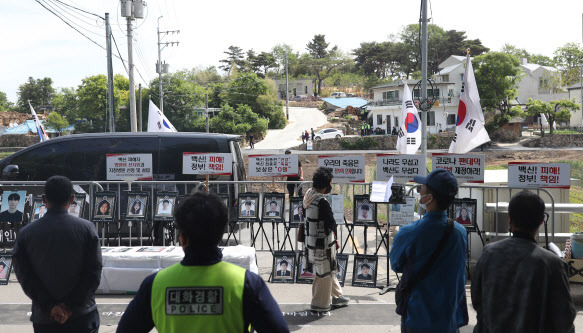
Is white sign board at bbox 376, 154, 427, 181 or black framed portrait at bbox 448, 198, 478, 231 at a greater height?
white sign board at bbox 376, 154, 427, 181

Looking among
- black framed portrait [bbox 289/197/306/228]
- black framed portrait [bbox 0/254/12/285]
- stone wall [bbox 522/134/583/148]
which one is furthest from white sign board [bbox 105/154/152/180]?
stone wall [bbox 522/134/583/148]

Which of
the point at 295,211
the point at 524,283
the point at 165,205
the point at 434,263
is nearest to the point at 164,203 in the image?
the point at 165,205

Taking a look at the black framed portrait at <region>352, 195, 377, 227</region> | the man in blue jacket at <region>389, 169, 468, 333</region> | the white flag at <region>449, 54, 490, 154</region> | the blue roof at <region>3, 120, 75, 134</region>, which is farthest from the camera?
the blue roof at <region>3, 120, 75, 134</region>

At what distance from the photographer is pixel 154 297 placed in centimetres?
239

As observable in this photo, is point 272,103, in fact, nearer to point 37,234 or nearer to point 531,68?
point 531,68

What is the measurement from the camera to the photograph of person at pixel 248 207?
9.02 m

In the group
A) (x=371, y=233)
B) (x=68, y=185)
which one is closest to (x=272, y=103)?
(x=371, y=233)

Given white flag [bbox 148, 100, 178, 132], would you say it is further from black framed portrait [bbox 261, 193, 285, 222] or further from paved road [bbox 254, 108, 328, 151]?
paved road [bbox 254, 108, 328, 151]

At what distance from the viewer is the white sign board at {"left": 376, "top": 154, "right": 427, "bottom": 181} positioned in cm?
840

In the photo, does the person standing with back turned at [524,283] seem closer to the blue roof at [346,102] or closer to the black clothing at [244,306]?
the black clothing at [244,306]

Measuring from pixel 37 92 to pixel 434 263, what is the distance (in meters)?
106

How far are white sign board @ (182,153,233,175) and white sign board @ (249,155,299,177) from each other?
0.41 meters

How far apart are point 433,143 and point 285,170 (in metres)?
47.7

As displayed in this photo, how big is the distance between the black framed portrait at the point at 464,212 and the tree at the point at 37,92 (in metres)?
99.9
